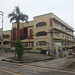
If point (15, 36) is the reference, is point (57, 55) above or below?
below

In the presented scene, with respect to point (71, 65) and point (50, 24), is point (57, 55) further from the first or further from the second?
point (71, 65)

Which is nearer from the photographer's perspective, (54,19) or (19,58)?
(19,58)

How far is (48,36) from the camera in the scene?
56250mm

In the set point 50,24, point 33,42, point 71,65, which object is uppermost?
point 50,24

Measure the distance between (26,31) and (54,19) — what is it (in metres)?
14.6

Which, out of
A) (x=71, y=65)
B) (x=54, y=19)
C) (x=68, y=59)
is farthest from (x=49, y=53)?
(x=71, y=65)

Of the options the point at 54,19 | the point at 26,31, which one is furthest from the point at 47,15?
the point at 26,31

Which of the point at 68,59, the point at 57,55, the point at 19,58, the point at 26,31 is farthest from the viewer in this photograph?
the point at 26,31

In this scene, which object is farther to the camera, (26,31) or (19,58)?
(26,31)

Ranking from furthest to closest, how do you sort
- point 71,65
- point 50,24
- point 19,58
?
point 50,24 < point 19,58 < point 71,65

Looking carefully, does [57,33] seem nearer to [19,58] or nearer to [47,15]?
[47,15]

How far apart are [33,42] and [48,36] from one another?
6994mm

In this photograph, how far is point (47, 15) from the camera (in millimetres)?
56375

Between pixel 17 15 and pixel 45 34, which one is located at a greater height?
pixel 17 15
